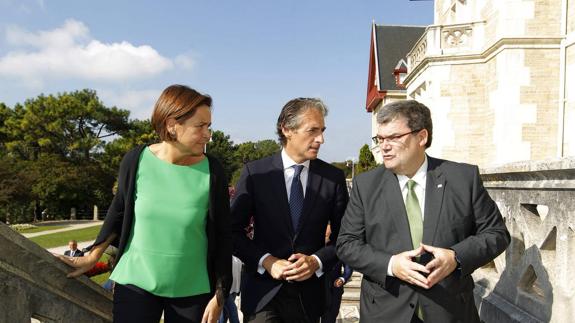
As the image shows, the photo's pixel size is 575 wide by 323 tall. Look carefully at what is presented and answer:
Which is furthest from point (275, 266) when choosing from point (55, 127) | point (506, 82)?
point (55, 127)

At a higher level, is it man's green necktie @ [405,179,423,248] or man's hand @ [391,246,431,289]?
man's green necktie @ [405,179,423,248]

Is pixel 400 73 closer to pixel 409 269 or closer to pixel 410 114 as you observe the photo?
pixel 410 114

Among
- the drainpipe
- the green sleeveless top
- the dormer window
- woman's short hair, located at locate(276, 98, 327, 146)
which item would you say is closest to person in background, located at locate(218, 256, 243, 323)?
woman's short hair, located at locate(276, 98, 327, 146)

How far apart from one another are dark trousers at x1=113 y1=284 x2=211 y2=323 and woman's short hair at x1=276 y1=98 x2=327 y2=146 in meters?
1.25

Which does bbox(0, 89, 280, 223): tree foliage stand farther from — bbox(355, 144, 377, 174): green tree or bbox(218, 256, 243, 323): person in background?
bbox(218, 256, 243, 323): person in background

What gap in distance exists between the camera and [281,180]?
3150 mm

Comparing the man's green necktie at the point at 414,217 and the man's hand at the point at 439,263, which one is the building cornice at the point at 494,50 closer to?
the man's green necktie at the point at 414,217

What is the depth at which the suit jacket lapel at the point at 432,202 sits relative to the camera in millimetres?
2504

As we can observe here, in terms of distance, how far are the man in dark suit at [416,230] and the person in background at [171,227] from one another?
0.80 m

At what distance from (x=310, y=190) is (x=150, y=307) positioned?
1.27 meters

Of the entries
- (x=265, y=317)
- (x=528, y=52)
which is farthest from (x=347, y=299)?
(x=528, y=52)

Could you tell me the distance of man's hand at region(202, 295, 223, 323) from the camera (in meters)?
2.62

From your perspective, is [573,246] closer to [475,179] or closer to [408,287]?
[475,179]

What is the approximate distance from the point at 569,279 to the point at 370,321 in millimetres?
1155
